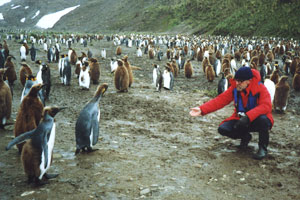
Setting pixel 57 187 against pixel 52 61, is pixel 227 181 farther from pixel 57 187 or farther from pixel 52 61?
pixel 52 61

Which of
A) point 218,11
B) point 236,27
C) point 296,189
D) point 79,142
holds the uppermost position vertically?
point 218,11

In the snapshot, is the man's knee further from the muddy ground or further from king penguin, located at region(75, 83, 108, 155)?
king penguin, located at region(75, 83, 108, 155)

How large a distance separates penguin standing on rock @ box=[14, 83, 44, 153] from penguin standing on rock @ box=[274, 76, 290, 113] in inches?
249

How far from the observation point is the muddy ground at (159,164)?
3.10m

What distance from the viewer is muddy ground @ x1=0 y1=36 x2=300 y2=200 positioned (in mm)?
3104

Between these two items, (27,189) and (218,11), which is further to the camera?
(218,11)

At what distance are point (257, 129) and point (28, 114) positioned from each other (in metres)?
3.26

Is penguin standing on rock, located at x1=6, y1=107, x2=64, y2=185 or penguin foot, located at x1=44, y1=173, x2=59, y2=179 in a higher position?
penguin standing on rock, located at x1=6, y1=107, x2=64, y2=185

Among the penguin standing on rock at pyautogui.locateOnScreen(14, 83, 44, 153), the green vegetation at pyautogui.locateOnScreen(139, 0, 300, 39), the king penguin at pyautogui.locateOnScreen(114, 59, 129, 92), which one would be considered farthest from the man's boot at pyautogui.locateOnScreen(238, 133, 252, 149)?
the green vegetation at pyautogui.locateOnScreen(139, 0, 300, 39)

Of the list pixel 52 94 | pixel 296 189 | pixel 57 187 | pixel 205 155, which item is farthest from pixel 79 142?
pixel 52 94

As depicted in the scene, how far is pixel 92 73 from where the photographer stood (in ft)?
34.1

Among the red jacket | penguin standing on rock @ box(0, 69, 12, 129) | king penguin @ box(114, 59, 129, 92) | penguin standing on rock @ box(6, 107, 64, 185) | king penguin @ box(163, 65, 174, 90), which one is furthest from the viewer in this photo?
king penguin @ box(163, 65, 174, 90)

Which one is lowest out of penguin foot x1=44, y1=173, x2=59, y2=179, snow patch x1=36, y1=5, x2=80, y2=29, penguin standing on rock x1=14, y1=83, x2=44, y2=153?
penguin foot x1=44, y1=173, x2=59, y2=179

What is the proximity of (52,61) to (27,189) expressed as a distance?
553 inches
